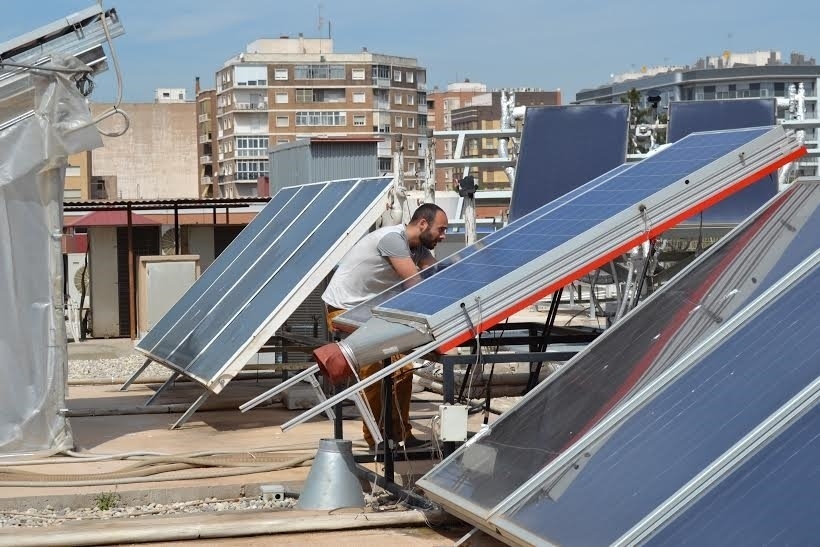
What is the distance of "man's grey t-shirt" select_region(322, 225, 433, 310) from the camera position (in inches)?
366

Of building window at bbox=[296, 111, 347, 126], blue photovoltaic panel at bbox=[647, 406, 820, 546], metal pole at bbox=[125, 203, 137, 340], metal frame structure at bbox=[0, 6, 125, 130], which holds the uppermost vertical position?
building window at bbox=[296, 111, 347, 126]

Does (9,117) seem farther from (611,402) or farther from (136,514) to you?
(611,402)

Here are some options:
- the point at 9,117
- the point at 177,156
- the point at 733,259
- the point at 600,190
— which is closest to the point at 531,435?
the point at 733,259

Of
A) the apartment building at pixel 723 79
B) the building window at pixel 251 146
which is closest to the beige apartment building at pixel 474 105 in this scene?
the apartment building at pixel 723 79

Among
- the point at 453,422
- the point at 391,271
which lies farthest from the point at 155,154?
the point at 453,422

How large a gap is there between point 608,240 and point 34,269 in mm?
4658

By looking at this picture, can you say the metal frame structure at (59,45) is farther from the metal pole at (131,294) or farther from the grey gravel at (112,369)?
the metal pole at (131,294)

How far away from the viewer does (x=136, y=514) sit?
846 centimetres

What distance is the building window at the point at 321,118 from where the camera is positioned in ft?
487

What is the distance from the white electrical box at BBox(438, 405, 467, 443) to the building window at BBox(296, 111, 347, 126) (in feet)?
467

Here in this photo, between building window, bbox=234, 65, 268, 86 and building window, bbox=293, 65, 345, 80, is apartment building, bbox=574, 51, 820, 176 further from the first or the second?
building window, bbox=234, 65, 268, 86

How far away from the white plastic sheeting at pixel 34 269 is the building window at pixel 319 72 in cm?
13990

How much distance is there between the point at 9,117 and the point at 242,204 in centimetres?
1352

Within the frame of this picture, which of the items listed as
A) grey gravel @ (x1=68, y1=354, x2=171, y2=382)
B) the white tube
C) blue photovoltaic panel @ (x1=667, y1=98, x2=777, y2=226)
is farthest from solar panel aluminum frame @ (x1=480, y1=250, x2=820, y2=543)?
grey gravel @ (x1=68, y1=354, x2=171, y2=382)
